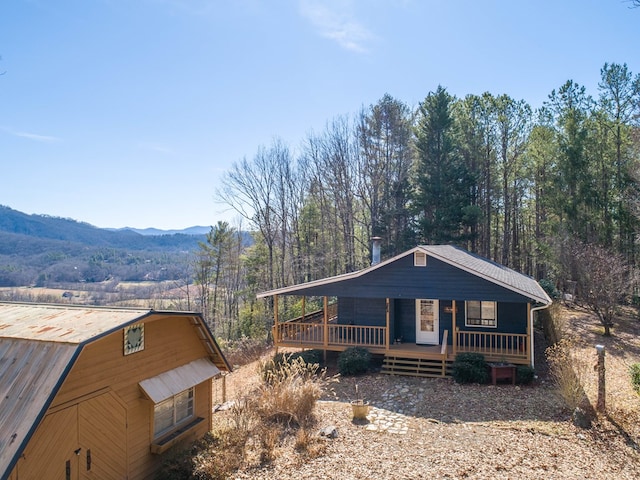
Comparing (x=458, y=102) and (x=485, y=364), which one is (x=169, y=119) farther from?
(x=458, y=102)

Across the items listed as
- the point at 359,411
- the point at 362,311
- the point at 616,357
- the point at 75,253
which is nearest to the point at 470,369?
the point at 359,411

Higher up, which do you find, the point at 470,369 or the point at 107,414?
the point at 107,414

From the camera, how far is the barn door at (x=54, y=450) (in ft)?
19.2

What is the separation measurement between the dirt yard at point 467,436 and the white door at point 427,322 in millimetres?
2840

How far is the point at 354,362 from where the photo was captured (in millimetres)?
14367

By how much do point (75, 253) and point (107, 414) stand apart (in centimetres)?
11352

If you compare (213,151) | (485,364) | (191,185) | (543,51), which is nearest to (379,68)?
(543,51)

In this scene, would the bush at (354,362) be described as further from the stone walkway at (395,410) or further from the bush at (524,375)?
the bush at (524,375)

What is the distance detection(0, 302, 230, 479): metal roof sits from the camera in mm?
5391

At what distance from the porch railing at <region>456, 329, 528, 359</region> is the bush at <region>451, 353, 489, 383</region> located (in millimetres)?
820

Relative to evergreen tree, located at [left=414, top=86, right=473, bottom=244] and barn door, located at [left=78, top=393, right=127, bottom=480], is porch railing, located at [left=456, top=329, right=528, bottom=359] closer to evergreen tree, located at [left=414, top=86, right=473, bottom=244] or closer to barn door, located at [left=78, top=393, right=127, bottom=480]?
barn door, located at [left=78, top=393, right=127, bottom=480]

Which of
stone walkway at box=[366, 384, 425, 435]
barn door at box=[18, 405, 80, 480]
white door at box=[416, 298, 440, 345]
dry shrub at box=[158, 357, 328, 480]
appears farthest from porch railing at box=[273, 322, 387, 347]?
barn door at box=[18, 405, 80, 480]

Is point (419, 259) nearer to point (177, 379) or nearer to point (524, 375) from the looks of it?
point (524, 375)

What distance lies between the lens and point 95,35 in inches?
519
